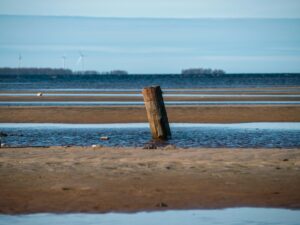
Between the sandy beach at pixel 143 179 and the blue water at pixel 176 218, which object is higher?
the sandy beach at pixel 143 179

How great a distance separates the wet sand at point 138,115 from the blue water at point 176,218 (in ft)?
62.4

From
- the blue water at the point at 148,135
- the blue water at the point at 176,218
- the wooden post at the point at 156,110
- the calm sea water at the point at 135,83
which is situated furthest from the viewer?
the calm sea water at the point at 135,83

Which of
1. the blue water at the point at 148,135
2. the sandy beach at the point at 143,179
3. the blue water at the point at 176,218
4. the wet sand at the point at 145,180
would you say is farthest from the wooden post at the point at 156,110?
the blue water at the point at 176,218

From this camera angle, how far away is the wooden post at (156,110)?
20000 millimetres

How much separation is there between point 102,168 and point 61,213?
329 cm

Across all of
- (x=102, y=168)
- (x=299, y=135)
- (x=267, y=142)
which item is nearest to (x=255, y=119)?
(x=299, y=135)

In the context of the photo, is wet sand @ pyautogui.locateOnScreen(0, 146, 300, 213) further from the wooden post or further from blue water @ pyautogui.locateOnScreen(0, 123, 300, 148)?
the wooden post

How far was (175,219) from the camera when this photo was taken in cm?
945

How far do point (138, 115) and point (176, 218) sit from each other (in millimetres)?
22461

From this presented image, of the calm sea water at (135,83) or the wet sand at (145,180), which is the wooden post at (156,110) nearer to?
the wet sand at (145,180)

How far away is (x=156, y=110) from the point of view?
787 inches

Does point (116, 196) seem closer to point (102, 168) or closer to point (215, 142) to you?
point (102, 168)

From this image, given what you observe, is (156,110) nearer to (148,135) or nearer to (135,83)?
(148,135)

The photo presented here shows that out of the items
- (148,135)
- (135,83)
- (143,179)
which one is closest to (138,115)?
(148,135)
